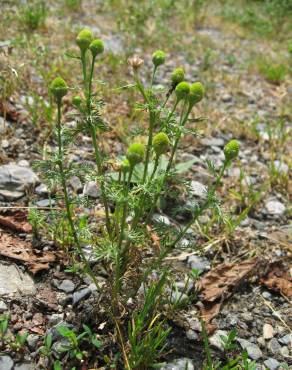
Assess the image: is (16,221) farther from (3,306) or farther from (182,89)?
(182,89)

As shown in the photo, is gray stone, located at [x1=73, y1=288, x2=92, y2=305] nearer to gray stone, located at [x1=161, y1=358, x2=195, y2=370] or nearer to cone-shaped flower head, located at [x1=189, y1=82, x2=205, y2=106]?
gray stone, located at [x1=161, y1=358, x2=195, y2=370]

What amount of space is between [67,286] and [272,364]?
1.05m

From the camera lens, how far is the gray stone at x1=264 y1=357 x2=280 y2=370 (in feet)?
6.98

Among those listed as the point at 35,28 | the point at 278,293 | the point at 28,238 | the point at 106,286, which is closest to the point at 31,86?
the point at 35,28

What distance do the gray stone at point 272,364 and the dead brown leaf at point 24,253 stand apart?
1165mm

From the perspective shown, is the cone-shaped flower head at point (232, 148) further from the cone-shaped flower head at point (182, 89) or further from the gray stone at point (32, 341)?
the gray stone at point (32, 341)

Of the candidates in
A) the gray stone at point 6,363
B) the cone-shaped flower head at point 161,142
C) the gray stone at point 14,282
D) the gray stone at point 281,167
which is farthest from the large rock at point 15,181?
the gray stone at point 281,167

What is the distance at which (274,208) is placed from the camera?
10.7ft

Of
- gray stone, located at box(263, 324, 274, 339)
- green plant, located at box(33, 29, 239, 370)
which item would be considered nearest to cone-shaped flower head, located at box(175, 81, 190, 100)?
green plant, located at box(33, 29, 239, 370)

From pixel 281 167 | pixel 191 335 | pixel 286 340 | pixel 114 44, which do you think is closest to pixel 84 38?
pixel 191 335

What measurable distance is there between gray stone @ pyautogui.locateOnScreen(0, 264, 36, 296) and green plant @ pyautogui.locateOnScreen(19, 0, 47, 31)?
3.27 meters

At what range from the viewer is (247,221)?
310cm

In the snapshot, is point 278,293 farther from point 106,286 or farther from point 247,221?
point 106,286

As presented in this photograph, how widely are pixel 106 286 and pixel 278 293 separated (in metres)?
1.05
